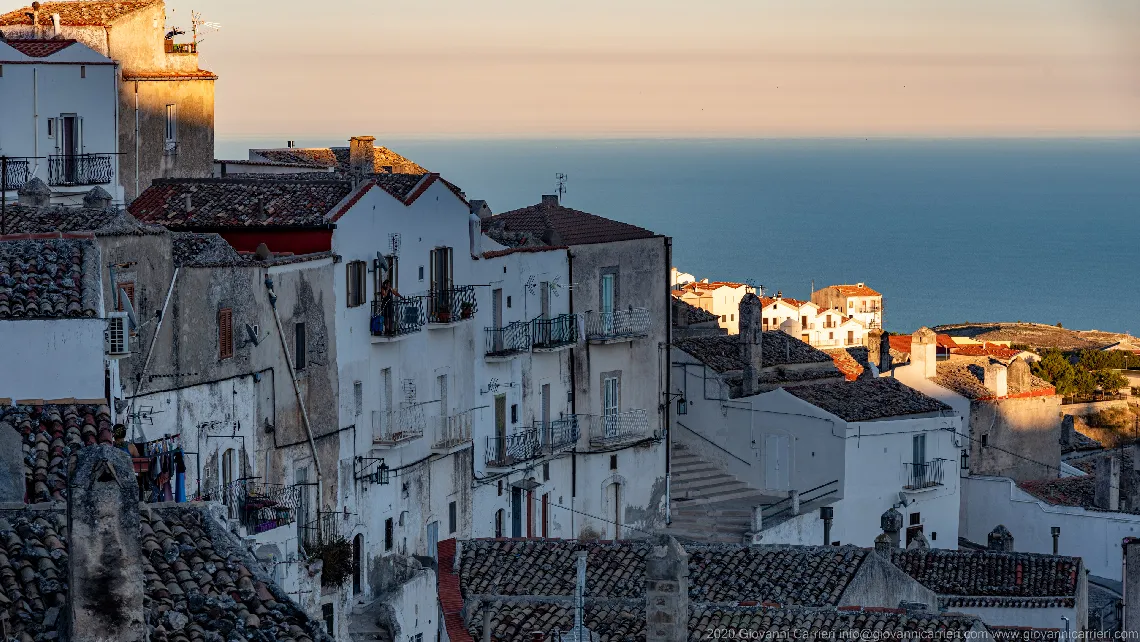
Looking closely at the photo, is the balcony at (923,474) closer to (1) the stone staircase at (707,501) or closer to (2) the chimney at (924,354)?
(1) the stone staircase at (707,501)

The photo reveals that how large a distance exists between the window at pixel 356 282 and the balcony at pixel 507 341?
4853 millimetres

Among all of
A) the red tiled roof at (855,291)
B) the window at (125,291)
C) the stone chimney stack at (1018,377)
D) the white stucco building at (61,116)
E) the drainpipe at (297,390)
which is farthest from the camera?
the red tiled roof at (855,291)

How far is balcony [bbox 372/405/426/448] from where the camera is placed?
32406 mm

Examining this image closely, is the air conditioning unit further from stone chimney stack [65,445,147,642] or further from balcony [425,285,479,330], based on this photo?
balcony [425,285,479,330]

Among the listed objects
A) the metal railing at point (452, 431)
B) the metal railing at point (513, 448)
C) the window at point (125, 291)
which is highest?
the window at point (125, 291)

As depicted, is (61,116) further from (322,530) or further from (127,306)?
(127,306)

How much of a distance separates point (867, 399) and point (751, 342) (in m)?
2.79

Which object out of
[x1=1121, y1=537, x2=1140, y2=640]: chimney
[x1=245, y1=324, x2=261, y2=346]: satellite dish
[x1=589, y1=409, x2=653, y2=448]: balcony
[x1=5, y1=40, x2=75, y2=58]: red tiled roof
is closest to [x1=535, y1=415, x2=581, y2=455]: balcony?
[x1=589, y1=409, x2=653, y2=448]: balcony

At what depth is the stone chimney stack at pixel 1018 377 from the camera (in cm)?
5234

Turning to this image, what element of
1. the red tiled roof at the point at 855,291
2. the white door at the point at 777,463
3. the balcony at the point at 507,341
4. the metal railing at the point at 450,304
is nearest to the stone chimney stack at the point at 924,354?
the white door at the point at 777,463

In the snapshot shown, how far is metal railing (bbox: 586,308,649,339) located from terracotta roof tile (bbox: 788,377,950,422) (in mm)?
4153

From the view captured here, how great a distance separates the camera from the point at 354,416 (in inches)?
1249

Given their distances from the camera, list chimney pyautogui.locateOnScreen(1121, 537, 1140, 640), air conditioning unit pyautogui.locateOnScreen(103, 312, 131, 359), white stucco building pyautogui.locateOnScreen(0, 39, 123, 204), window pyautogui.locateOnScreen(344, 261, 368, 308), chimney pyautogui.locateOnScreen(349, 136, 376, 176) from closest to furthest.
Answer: air conditioning unit pyautogui.locateOnScreen(103, 312, 131, 359) < window pyautogui.locateOnScreen(344, 261, 368, 308) < white stucco building pyautogui.locateOnScreen(0, 39, 123, 204) < chimney pyautogui.locateOnScreen(1121, 537, 1140, 640) < chimney pyautogui.locateOnScreen(349, 136, 376, 176)

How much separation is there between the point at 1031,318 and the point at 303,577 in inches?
5916
